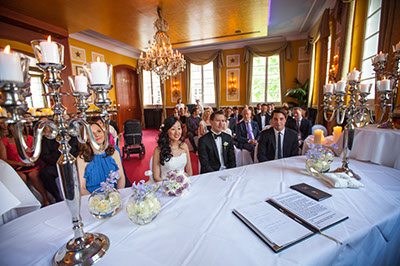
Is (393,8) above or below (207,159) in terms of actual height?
above

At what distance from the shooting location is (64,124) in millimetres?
769

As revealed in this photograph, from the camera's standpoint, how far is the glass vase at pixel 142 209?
0.91 m

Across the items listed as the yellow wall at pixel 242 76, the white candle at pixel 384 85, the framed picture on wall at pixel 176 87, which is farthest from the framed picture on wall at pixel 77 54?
the white candle at pixel 384 85

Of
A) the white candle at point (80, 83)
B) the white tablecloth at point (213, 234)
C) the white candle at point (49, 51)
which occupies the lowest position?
the white tablecloth at point (213, 234)

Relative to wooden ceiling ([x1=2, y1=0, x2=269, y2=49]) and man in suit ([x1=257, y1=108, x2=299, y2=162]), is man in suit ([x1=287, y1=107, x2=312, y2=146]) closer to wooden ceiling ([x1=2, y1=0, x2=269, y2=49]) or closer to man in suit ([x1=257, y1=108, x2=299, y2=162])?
man in suit ([x1=257, y1=108, x2=299, y2=162])

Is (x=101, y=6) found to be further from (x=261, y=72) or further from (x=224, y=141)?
(x=261, y=72)

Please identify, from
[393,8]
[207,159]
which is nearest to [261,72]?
[393,8]

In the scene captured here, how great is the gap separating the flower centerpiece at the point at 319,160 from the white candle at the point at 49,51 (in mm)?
1799

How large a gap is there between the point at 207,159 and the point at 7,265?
1965 mm

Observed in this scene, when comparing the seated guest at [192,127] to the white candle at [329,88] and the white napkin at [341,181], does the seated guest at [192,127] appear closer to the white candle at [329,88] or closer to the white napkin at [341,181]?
the white candle at [329,88]

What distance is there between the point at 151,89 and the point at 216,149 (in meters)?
9.86

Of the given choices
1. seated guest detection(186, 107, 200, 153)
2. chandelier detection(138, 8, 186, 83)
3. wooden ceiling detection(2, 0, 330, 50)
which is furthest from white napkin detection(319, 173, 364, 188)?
chandelier detection(138, 8, 186, 83)

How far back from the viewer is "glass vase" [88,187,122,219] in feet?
3.17

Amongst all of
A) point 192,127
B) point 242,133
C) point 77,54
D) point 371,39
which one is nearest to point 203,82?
point 192,127
